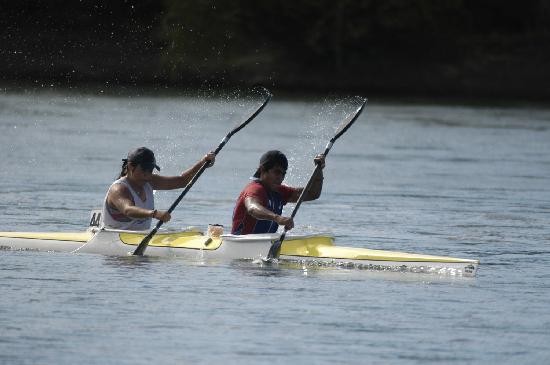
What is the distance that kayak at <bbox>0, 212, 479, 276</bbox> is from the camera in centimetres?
1700

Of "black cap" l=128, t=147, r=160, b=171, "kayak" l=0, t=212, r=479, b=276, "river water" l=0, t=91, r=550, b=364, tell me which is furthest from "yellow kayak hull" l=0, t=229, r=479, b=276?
"black cap" l=128, t=147, r=160, b=171

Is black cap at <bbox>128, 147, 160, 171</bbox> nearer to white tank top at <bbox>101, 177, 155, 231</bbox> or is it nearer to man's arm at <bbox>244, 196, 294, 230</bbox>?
white tank top at <bbox>101, 177, 155, 231</bbox>

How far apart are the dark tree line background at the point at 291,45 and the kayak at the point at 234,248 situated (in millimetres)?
44960

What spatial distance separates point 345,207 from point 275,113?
2825 centimetres

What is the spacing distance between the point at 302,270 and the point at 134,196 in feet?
7.59

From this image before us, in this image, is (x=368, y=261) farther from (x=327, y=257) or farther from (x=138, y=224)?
(x=138, y=224)

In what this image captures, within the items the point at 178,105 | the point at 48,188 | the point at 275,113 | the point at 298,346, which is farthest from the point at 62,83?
the point at 298,346

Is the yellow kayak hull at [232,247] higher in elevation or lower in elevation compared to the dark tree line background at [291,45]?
lower

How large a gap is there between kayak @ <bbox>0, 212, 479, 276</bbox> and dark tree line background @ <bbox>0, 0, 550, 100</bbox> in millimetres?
44960

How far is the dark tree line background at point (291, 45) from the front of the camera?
220ft

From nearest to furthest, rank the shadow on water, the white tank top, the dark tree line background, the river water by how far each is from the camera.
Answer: the river water
the shadow on water
the white tank top
the dark tree line background

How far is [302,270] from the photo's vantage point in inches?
683

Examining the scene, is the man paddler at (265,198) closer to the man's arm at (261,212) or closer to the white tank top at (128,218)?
the man's arm at (261,212)

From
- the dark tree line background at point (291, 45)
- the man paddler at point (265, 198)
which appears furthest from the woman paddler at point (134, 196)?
the dark tree line background at point (291, 45)
